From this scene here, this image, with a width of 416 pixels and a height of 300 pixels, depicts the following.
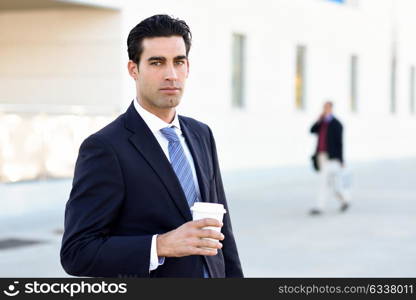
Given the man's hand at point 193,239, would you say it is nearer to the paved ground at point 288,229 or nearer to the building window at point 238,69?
the paved ground at point 288,229

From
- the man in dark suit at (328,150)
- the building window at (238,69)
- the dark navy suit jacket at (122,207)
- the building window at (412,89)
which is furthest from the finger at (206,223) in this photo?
the building window at (412,89)

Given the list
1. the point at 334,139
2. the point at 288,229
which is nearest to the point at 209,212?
the point at 288,229

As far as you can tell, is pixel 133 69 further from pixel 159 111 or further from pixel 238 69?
pixel 238 69

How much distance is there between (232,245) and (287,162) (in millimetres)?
20216

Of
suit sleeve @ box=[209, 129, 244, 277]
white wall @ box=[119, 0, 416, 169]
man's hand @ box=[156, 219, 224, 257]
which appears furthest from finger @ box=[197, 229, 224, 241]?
white wall @ box=[119, 0, 416, 169]

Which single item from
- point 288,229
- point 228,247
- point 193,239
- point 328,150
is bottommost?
point 288,229

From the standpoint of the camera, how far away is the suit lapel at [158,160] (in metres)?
2.98

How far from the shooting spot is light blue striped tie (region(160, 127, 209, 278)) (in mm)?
3074

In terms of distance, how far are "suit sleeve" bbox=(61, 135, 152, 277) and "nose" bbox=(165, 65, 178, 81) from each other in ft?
1.06

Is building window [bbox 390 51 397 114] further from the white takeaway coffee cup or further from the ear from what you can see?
the white takeaway coffee cup

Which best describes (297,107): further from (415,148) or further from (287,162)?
(415,148)

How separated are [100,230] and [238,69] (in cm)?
1884

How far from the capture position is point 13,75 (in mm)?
18109

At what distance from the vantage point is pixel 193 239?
276 centimetres
